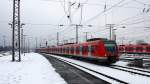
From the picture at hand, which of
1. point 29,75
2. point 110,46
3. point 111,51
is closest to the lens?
point 29,75

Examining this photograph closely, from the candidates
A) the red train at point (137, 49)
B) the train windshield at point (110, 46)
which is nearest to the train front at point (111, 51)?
the train windshield at point (110, 46)

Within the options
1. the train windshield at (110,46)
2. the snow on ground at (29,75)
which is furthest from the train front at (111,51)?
the snow on ground at (29,75)

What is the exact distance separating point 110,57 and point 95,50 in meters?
2.50

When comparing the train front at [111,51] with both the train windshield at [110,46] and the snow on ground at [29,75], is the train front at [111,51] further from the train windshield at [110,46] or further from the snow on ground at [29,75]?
the snow on ground at [29,75]

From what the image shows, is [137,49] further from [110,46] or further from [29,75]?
[29,75]

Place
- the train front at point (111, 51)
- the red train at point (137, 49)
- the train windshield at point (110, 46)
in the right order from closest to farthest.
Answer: the train front at point (111, 51) < the train windshield at point (110, 46) < the red train at point (137, 49)

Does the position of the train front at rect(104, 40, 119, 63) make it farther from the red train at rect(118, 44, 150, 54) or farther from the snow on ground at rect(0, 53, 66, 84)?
the red train at rect(118, 44, 150, 54)

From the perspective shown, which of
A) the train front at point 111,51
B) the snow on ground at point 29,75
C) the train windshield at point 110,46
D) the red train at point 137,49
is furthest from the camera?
the red train at point 137,49

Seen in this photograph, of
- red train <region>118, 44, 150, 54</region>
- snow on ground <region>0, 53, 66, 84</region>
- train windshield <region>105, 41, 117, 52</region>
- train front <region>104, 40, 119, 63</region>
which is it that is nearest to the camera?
snow on ground <region>0, 53, 66, 84</region>

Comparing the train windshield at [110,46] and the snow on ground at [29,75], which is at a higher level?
the train windshield at [110,46]

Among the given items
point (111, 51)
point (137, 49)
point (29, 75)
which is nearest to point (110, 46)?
point (111, 51)

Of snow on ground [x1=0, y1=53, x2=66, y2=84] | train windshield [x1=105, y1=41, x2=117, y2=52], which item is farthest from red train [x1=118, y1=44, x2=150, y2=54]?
snow on ground [x1=0, y1=53, x2=66, y2=84]

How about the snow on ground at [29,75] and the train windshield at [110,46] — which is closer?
the snow on ground at [29,75]

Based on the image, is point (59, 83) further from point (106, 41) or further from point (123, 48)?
point (123, 48)
